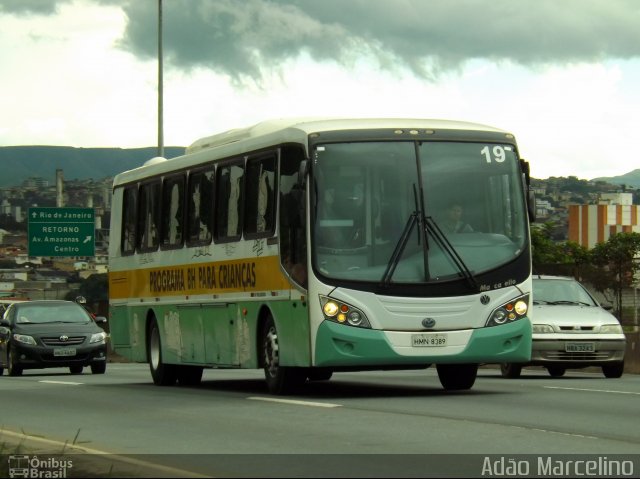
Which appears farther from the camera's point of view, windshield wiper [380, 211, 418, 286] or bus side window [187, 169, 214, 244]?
bus side window [187, 169, 214, 244]

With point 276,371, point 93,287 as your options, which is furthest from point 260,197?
point 93,287

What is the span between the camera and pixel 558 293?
86.7ft

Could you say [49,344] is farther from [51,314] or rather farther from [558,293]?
[558,293]

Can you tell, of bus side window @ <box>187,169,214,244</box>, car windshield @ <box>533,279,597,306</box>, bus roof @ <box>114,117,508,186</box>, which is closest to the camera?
bus roof @ <box>114,117,508,186</box>

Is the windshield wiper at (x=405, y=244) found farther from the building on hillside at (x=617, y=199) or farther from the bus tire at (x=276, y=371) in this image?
the building on hillside at (x=617, y=199)

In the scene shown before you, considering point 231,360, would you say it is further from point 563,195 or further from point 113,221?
point 563,195

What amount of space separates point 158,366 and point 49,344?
8539 millimetres

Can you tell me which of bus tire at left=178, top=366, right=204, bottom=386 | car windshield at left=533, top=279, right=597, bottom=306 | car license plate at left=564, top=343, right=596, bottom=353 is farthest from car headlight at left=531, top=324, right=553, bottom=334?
bus tire at left=178, top=366, right=204, bottom=386

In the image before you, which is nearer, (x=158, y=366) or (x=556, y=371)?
(x=158, y=366)

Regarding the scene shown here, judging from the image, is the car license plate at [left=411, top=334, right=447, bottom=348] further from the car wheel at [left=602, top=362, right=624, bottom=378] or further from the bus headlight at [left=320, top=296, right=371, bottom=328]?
the car wheel at [left=602, top=362, right=624, bottom=378]

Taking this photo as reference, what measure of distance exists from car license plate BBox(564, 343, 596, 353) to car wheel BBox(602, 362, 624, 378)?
2.18 ft

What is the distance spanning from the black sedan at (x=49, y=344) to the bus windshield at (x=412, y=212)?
1475cm

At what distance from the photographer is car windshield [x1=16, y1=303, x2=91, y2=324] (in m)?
33.7

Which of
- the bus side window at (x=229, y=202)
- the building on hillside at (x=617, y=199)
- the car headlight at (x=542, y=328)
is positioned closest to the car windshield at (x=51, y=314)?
the car headlight at (x=542, y=328)
